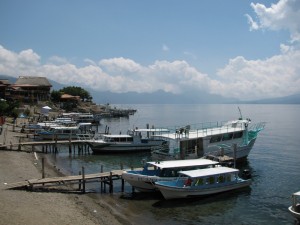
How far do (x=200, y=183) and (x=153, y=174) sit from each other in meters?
4.24

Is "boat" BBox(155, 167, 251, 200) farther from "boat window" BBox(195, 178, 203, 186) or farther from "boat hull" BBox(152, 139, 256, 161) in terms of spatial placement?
"boat hull" BBox(152, 139, 256, 161)

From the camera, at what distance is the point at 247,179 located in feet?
105

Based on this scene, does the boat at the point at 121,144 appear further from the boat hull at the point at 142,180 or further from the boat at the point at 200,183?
the boat hull at the point at 142,180

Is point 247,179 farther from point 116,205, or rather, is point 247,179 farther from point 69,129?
point 69,129

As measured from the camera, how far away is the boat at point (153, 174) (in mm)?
28578

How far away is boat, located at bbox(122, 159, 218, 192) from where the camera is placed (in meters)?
28.6

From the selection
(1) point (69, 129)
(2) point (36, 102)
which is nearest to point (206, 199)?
(1) point (69, 129)

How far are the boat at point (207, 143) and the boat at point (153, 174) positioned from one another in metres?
7.23

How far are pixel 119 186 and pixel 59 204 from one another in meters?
8.97

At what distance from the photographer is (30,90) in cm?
12131

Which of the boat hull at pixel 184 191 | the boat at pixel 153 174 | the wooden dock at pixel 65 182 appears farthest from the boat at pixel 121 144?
the boat hull at pixel 184 191

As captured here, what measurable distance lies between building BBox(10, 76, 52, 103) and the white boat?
3342 inches

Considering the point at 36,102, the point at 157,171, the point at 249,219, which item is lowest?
the point at 249,219

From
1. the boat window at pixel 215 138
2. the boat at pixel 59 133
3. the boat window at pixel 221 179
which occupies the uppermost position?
the boat window at pixel 215 138
